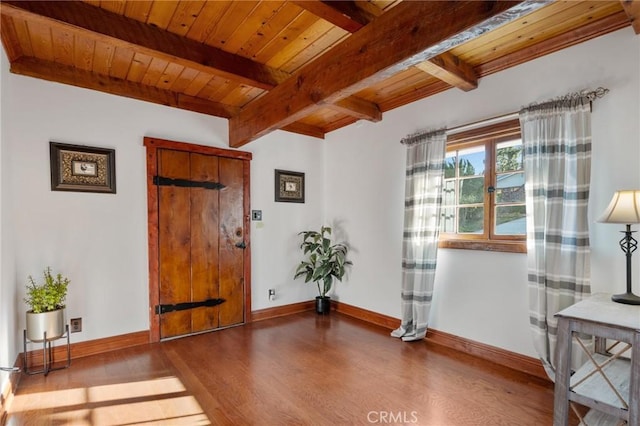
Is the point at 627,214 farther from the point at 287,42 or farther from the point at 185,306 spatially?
the point at 185,306

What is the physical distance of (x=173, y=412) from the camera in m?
1.98

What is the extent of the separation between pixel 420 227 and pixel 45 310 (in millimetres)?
3170

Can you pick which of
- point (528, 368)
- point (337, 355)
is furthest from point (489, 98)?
point (337, 355)

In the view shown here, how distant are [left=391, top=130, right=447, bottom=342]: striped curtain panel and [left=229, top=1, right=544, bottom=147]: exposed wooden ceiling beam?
47.4 inches

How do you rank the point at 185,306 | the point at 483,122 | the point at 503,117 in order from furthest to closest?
the point at 185,306 → the point at 483,122 → the point at 503,117

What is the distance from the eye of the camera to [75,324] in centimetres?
276

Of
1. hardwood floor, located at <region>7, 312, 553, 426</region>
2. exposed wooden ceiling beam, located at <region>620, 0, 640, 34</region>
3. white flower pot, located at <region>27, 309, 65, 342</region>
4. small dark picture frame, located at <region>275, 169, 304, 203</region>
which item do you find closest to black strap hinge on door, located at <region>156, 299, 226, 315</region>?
hardwood floor, located at <region>7, 312, 553, 426</region>

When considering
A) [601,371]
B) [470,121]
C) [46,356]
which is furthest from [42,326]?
[470,121]

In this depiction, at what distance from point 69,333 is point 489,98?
4068mm

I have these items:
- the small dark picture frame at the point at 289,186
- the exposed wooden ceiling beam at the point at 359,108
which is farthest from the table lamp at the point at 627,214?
the small dark picture frame at the point at 289,186

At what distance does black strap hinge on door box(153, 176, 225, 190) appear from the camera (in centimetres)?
318

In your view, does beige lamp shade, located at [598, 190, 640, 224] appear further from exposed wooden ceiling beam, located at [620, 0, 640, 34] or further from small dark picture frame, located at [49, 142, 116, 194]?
small dark picture frame, located at [49, 142, 116, 194]

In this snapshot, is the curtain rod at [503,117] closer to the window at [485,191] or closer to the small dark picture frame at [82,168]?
the window at [485,191]

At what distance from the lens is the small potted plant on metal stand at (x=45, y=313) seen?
2357mm
